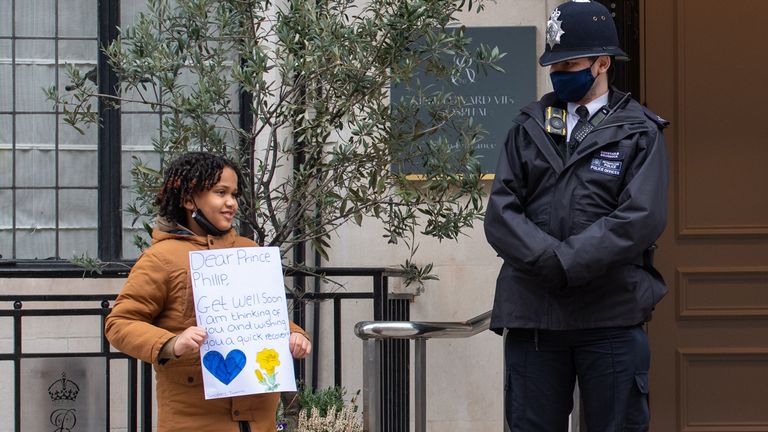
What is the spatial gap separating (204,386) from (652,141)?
1658 millimetres

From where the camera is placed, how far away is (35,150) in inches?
289

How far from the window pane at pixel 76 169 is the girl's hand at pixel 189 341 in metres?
3.79

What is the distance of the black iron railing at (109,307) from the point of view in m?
6.10

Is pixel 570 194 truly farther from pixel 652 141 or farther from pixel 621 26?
pixel 621 26

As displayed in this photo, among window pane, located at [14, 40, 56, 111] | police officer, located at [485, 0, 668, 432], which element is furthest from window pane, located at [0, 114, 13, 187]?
police officer, located at [485, 0, 668, 432]

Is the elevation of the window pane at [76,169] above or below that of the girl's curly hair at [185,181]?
above

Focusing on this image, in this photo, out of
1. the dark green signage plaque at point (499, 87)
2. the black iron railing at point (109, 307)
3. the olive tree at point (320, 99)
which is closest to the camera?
the olive tree at point (320, 99)

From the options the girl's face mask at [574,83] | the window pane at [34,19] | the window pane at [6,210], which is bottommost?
the window pane at [6,210]

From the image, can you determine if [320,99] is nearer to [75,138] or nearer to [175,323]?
[175,323]

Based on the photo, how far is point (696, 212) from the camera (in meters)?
6.97

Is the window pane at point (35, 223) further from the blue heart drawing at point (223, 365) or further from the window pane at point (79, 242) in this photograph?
the blue heart drawing at point (223, 365)

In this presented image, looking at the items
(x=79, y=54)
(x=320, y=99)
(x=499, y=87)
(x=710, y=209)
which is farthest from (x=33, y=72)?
(x=710, y=209)

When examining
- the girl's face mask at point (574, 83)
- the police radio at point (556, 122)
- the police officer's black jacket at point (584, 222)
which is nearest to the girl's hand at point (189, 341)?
the police officer's black jacket at point (584, 222)

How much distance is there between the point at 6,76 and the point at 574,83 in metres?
4.37
